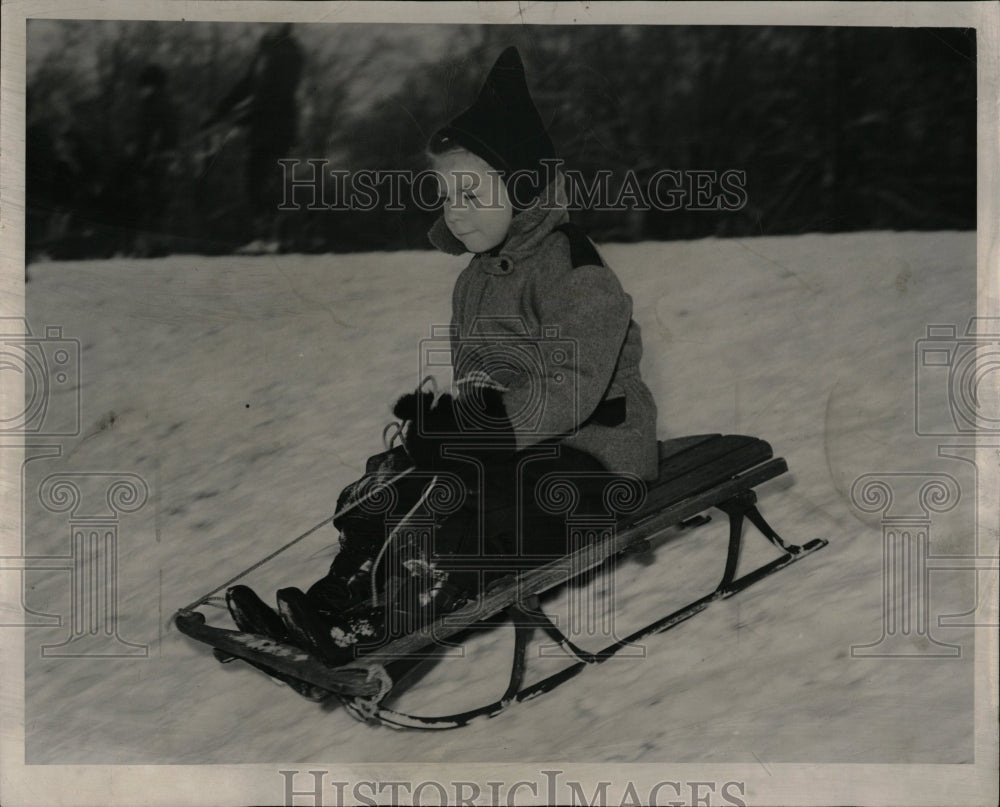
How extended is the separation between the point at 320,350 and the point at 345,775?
924 millimetres

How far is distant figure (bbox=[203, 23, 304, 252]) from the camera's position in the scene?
3094 mm

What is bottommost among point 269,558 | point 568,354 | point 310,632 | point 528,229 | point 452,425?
point 310,632

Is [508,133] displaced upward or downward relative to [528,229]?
upward

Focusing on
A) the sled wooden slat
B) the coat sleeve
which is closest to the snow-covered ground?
the sled wooden slat

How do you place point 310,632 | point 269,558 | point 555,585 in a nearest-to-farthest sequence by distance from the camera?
1. point 310,632
2. point 555,585
3. point 269,558

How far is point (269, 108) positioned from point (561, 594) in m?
1.25

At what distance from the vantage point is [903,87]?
3.14 metres

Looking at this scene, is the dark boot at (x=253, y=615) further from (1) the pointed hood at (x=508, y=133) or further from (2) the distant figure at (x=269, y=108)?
(1) the pointed hood at (x=508, y=133)

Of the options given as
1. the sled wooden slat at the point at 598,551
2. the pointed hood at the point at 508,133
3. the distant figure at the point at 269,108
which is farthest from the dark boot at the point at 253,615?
the pointed hood at the point at 508,133

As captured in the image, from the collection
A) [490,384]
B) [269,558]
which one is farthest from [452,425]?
[269,558]

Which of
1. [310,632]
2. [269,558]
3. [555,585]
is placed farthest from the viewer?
[269,558]

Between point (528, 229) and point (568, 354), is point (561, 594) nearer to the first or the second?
point (568, 354)

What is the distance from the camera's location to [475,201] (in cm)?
294

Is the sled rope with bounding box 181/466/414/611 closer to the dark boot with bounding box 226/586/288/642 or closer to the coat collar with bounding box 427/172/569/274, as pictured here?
the dark boot with bounding box 226/586/288/642
